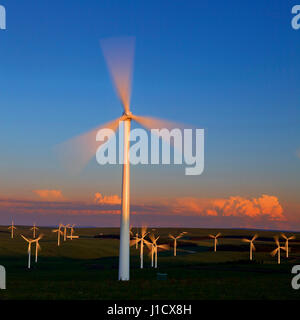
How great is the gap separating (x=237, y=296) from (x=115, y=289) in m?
9.32

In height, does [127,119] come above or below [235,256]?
above

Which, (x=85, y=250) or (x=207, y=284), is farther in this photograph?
(x=85, y=250)

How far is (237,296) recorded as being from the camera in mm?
32219

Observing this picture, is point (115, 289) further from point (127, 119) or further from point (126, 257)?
point (127, 119)

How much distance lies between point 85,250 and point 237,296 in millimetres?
134990
